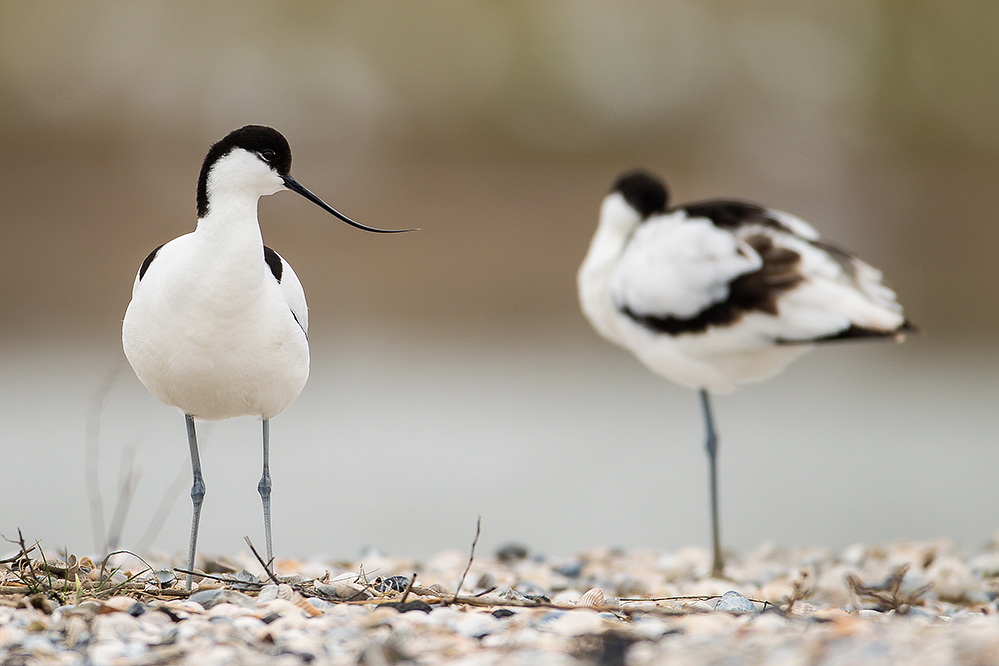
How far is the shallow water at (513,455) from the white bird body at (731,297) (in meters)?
1.81

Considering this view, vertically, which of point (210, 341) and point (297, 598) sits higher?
point (210, 341)

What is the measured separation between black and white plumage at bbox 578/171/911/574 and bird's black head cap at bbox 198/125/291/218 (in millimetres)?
2178

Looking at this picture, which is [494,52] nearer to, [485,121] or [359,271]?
[485,121]

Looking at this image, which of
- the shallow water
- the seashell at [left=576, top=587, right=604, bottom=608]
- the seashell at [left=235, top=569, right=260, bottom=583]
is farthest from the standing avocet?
the shallow water

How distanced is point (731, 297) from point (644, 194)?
3.62 feet

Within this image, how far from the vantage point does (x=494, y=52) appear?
17766 millimetres

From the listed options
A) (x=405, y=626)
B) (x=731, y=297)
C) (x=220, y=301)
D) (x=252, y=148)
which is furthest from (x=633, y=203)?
(x=405, y=626)

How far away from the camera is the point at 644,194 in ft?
18.1

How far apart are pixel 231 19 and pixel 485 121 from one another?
4432mm

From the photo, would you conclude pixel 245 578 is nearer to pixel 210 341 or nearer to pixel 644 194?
pixel 210 341

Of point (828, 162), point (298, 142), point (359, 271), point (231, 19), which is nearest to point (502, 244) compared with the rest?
point (359, 271)

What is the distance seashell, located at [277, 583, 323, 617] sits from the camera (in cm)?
270

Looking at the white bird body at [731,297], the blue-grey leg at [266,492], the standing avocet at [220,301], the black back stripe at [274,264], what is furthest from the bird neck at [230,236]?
the white bird body at [731,297]

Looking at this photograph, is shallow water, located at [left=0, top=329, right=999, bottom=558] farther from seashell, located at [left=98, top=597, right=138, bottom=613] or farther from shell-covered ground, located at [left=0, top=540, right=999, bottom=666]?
seashell, located at [left=98, top=597, right=138, bottom=613]
